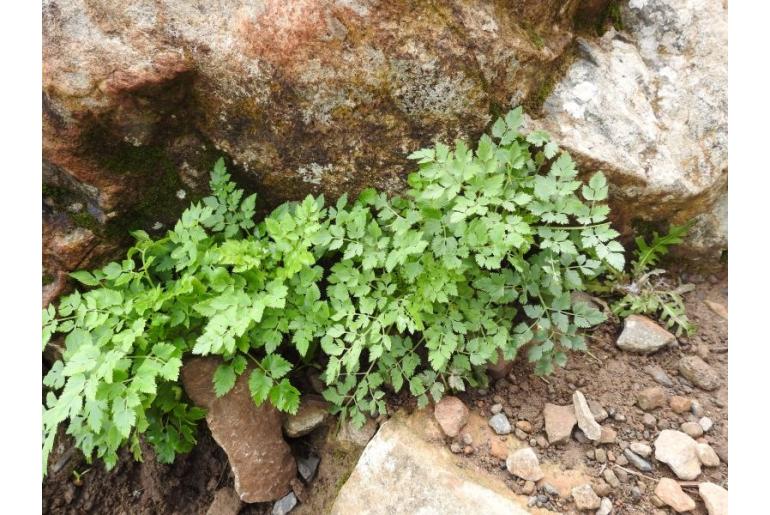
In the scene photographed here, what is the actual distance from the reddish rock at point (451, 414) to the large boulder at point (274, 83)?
128 centimetres

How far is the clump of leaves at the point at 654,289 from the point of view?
3.07 metres

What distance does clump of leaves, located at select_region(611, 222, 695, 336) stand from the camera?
3.07m

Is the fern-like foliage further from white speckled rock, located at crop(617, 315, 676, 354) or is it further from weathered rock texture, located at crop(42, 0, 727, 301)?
white speckled rock, located at crop(617, 315, 676, 354)

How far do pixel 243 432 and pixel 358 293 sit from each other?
112 cm

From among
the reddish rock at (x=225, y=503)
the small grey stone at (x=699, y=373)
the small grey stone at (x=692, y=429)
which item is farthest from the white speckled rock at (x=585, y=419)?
the reddish rock at (x=225, y=503)

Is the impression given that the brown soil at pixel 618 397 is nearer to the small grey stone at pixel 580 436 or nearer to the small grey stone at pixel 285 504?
the small grey stone at pixel 580 436

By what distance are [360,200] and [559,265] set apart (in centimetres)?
115

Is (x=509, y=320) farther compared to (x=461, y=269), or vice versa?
(x=509, y=320)

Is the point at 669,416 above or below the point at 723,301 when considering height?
below

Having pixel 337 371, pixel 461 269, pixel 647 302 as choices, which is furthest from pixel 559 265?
pixel 337 371

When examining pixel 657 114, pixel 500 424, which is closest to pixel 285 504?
pixel 500 424

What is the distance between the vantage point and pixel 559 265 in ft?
8.87

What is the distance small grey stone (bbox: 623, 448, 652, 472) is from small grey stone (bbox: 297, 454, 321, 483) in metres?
1.77

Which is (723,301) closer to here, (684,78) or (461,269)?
(684,78)
